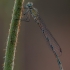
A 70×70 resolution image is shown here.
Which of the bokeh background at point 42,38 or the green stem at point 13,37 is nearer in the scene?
the green stem at point 13,37

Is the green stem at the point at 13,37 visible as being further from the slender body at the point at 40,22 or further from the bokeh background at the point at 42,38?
the bokeh background at the point at 42,38

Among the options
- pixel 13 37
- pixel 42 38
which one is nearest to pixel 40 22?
pixel 13 37

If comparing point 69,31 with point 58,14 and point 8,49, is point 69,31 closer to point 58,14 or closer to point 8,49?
point 58,14

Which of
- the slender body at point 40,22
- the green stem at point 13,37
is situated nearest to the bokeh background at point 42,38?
the slender body at point 40,22

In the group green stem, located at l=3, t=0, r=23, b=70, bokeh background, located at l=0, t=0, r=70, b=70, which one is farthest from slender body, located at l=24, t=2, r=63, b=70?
→ bokeh background, located at l=0, t=0, r=70, b=70

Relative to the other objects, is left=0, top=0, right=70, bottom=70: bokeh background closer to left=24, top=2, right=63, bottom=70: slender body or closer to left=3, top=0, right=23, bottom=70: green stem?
left=24, top=2, right=63, bottom=70: slender body

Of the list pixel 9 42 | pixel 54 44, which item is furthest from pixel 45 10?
pixel 9 42

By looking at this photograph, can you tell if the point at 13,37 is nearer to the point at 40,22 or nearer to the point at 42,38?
the point at 40,22

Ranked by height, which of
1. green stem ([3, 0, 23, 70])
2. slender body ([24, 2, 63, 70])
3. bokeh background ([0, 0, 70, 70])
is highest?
bokeh background ([0, 0, 70, 70])
